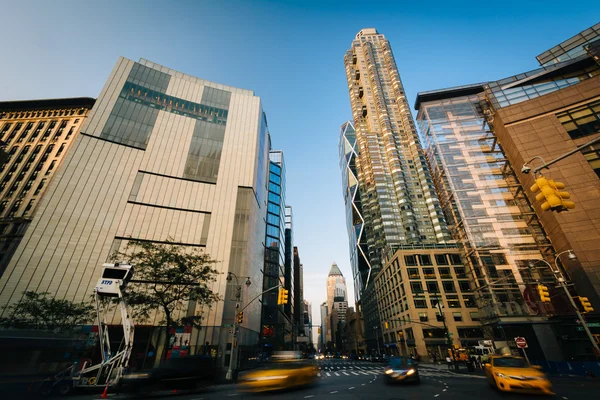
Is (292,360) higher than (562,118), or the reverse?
(562,118)

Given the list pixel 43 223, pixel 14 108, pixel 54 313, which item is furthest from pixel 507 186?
pixel 14 108

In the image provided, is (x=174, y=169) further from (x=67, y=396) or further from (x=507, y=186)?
(x=507, y=186)

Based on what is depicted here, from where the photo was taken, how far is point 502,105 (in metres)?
40.6

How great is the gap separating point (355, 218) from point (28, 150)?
120935mm

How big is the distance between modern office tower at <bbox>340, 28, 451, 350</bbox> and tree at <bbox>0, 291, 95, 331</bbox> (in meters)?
70.4

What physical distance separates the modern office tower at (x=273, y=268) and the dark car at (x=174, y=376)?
49.9m

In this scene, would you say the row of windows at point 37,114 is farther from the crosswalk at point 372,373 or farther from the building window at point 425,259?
the building window at point 425,259

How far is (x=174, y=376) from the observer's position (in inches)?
471

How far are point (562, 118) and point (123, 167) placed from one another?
6779cm

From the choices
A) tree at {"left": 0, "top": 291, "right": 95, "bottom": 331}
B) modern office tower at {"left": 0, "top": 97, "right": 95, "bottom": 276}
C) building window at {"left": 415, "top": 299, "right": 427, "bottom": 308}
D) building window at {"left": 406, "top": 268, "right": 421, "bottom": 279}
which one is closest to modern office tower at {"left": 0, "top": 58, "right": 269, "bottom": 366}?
tree at {"left": 0, "top": 291, "right": 95, "bottom": 331}

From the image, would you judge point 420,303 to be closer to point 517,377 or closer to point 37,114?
point 517,377

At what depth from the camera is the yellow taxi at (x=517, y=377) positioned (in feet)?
31.4

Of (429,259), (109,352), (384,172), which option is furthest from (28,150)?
(384,172)

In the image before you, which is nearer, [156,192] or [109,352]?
[109,352]
